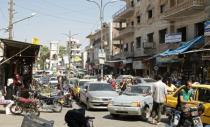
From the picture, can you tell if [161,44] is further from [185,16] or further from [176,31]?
[185,16]

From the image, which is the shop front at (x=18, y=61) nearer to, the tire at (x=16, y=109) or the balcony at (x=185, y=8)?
the tire at (x=16, y=109)

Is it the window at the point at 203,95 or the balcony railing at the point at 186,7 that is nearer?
the window at the point at 203,95

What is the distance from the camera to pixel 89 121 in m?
9.45

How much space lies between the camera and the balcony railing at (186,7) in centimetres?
3247

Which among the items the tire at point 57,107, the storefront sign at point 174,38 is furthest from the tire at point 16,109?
the storefront sign at point 174,38

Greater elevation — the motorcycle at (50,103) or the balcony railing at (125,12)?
the balcony railing at (125,12)

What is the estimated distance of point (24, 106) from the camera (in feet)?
64.7

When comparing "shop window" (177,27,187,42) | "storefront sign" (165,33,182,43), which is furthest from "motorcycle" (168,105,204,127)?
"shop window" (177,27,187,42)

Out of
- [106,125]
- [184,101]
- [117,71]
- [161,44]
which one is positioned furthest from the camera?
[117,71]

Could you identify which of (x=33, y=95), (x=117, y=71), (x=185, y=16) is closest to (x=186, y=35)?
(x=185, y=16)

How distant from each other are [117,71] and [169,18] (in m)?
32.6

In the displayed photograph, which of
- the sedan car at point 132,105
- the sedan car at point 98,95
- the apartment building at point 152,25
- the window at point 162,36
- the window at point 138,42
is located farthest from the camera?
the window at point 138,42

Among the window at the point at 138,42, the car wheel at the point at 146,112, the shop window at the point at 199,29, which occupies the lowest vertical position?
the car wheel at the point at 146,112

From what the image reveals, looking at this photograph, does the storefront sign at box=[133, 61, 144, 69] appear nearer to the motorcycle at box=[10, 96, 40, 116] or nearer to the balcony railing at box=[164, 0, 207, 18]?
the balcony railing at box=[164, 0, 207, 18]
